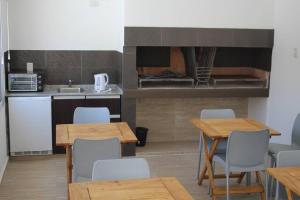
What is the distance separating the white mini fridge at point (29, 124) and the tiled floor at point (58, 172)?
165 mm

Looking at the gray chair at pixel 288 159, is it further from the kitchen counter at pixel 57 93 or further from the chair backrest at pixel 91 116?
the kitchen counter at pixel 57 93

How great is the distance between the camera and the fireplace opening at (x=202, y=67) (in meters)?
5.76

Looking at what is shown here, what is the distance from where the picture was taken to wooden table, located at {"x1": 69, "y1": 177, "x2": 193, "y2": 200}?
7.66 feet

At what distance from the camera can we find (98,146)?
3.27m

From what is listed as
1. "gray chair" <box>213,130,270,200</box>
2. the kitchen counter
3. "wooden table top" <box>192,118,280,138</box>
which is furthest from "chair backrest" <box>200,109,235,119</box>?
the kitchen counter

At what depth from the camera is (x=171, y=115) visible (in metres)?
6.30

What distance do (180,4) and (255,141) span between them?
2.40 metres

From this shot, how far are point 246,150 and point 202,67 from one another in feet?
7.73

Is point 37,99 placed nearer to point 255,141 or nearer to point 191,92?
point 191,92

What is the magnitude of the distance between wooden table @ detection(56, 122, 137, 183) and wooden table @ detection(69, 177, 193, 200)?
0.96m

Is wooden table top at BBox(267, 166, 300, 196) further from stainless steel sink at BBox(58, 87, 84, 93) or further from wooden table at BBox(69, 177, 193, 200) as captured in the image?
stainless steel sink at BBox(58, 87, 84, 93)

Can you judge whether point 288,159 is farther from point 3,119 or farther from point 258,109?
point 3,119

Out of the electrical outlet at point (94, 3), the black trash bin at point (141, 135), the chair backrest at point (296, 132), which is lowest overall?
the black trash bin at point (141, 135)

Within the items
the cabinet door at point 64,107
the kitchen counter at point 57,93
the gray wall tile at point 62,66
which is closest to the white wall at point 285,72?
Result: the kitchen counter at point 57,93
